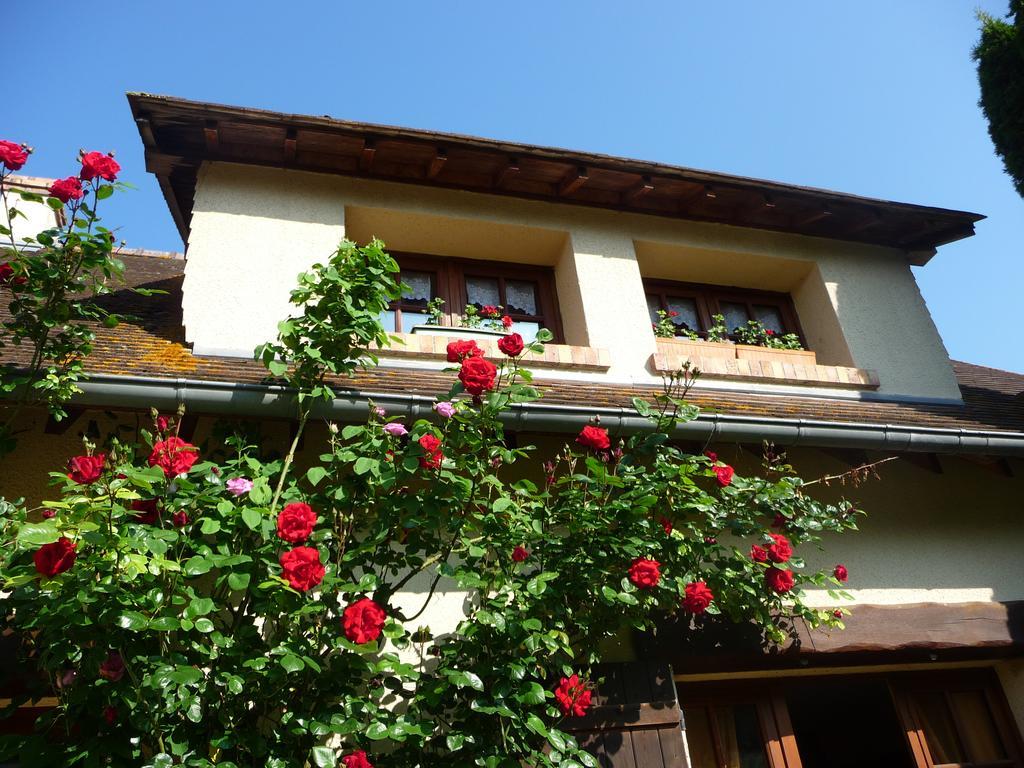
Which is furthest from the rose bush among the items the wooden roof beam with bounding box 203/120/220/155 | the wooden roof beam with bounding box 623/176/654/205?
the wooden roof beam with bounding box 623/176/654/205

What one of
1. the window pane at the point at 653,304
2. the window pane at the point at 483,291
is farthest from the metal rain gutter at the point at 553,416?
the window pane at the point at 653,304

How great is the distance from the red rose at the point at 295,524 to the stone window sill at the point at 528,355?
2.12m

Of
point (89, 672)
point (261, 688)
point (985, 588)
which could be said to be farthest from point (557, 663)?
point (985, 588)

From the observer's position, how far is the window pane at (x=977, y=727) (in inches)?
177

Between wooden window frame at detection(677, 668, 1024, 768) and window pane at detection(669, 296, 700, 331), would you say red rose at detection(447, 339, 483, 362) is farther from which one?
window pane at detection(669, 296, 700, 331)

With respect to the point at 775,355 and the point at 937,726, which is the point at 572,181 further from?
the point at 937,726

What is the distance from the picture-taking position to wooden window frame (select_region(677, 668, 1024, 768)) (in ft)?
13.9

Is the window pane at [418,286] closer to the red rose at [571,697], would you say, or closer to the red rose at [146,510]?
the red rose at [146,510]

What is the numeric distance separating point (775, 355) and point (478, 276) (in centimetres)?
234

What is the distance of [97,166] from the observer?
327cm

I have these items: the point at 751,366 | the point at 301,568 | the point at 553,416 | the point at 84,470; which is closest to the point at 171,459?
the point at 84,470

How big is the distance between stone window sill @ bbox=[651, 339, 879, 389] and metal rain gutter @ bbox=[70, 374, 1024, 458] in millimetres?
1072

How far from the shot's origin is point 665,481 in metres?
3.48

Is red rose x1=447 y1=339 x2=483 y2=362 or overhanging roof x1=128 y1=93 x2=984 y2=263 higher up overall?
overhanging roof x1=128 y1=93 x2=984 y2=263
